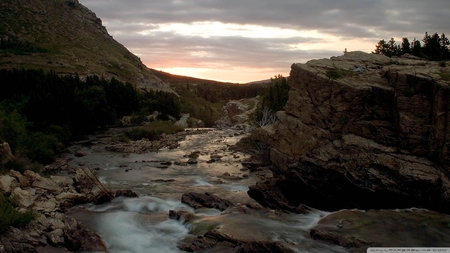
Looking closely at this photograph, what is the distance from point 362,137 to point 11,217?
54.9 ft

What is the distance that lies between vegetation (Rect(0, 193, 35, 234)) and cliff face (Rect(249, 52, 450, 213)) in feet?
38.1

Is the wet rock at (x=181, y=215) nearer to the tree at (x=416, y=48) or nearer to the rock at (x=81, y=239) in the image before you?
the rock at (x=81, y=239)

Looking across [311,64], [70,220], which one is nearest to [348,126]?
[311,64]

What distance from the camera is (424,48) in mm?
35500

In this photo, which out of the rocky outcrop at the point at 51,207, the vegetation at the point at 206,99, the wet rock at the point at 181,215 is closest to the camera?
the rocky outcrop at the point at 51,207

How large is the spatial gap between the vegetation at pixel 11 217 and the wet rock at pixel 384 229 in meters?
11.7

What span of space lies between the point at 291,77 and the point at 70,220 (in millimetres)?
15026

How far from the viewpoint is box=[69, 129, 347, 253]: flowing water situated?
1530 centimetres

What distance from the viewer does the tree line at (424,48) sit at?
33.2 m

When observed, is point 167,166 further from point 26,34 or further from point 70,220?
Result: point 26,34

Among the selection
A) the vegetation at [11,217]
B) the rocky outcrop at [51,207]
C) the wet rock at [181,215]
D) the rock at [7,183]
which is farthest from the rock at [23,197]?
the wet rock at [181,215]

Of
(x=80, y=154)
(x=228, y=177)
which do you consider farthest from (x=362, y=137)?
(x=80, y=154)

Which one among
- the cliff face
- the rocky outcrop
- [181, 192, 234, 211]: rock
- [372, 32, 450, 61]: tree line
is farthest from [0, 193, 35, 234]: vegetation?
[372, 32, 450, 61]: tree line

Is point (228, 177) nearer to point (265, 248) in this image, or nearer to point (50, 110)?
point (265, 248)
